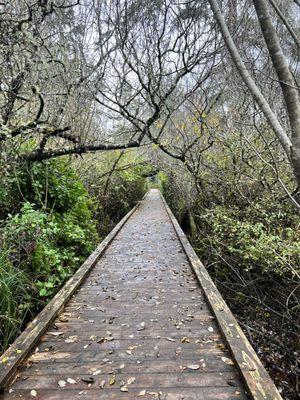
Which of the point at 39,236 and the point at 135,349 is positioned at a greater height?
the point at 39,236

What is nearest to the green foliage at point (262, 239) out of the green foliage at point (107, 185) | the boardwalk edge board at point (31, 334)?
the boardwalk edge board at point (31, 334)

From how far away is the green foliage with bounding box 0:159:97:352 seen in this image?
4359 millimetres

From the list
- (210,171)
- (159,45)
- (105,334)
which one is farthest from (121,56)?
(105,334)

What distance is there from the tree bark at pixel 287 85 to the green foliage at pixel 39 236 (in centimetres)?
376

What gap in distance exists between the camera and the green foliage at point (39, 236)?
14.3 feet

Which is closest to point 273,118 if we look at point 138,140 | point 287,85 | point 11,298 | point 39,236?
point 287,85

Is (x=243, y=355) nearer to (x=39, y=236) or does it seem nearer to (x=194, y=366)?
(x=194, y=366)

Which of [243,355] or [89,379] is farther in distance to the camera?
[243,355]

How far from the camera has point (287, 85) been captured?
2051mm

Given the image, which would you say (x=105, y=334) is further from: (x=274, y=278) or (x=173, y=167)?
(x=173, y=167)

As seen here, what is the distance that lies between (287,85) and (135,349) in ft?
8.86

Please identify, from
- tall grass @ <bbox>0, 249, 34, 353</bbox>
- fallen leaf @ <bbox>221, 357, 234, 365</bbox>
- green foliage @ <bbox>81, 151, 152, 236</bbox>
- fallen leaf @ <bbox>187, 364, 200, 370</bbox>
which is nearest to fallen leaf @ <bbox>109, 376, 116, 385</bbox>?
fallen leaf @ <bbox>187, 364, 200, 370</bbox>

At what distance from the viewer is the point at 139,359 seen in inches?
110

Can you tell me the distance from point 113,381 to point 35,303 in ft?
8.99
